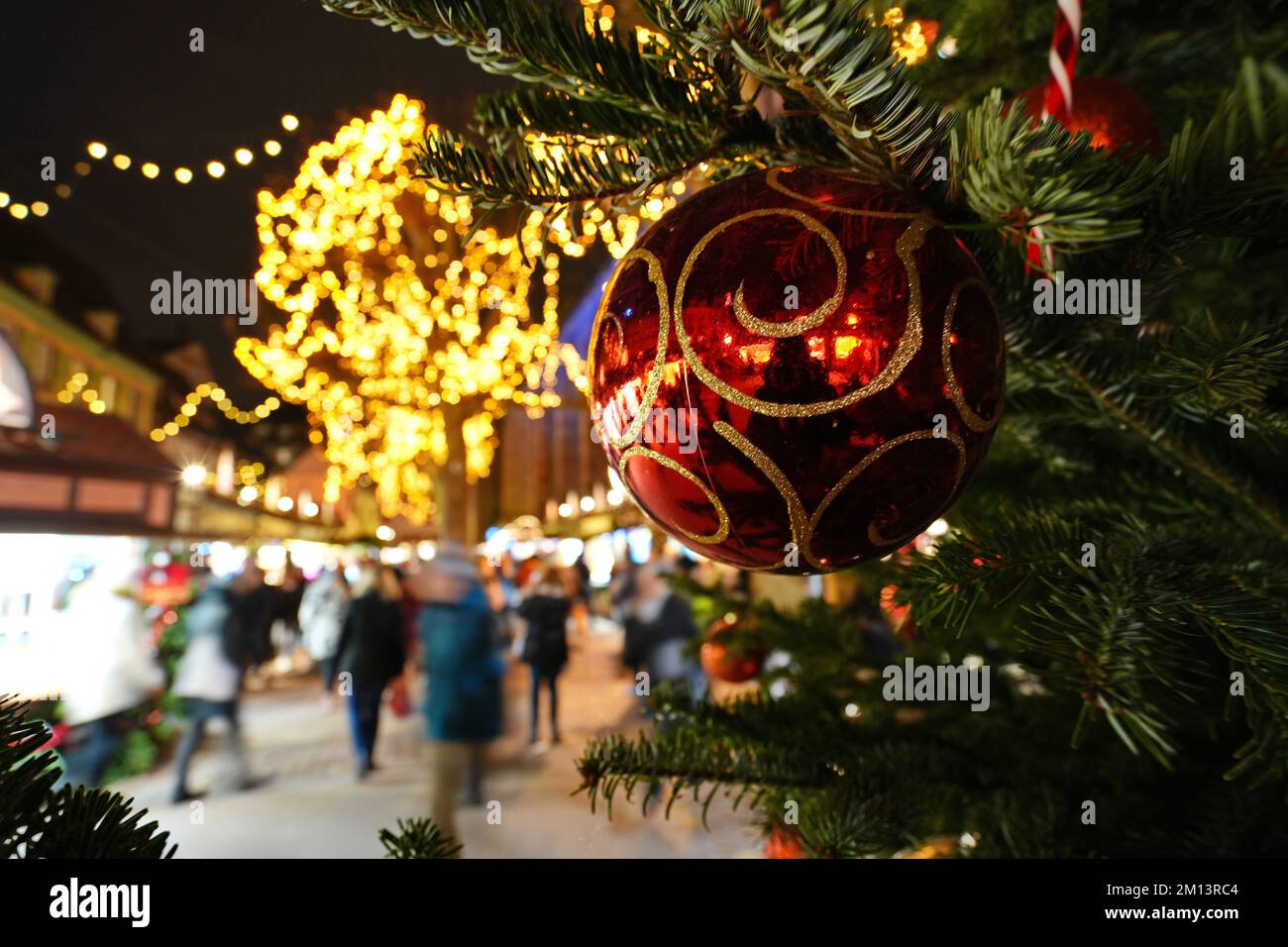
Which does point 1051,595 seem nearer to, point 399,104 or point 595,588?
point 399,104

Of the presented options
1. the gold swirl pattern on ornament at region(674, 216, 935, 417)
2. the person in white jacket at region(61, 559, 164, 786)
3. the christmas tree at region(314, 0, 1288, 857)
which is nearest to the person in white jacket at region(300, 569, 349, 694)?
the person in white jacket at region(61, 559, 164, 786)

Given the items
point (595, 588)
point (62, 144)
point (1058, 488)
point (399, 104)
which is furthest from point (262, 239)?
point (595, 588)

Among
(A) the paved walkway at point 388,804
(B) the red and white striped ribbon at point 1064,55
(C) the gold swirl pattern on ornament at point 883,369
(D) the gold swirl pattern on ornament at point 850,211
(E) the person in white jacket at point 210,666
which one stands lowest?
(A) the paved walkway at point 388,804

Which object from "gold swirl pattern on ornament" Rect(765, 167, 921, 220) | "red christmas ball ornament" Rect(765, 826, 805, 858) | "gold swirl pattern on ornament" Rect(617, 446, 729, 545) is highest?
"gold swirl pattern on ornament" Rect(765, 167, 921, 220)

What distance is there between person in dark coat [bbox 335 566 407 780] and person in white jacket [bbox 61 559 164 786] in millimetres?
1552

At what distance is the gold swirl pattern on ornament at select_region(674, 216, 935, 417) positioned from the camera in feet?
2.22

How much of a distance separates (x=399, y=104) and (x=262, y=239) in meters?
2.23

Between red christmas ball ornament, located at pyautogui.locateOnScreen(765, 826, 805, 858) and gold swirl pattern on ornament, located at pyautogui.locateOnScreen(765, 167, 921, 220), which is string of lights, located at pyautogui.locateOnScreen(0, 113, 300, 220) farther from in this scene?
red christmas ball ornament, located at pyautogui.locateOnScreen(765, 826, 805, 858)

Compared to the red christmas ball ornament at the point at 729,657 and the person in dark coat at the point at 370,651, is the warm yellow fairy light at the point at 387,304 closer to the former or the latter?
the person in dark coat at the point at 370,651

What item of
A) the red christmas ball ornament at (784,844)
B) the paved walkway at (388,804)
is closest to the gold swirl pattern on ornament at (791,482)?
the red christmas ball ornament at (784,844)

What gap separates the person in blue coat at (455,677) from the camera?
5105 mm

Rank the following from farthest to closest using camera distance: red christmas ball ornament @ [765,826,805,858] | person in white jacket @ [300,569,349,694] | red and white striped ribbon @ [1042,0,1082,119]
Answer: person in white jacket @ [300,569,349,694], red christmas ball ornament @ [765,826,805,858], red and white striped ribbon @ [1042,0,1082,119]

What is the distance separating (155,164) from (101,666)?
13.8 feet

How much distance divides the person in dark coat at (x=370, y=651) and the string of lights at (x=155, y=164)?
3656 mm
